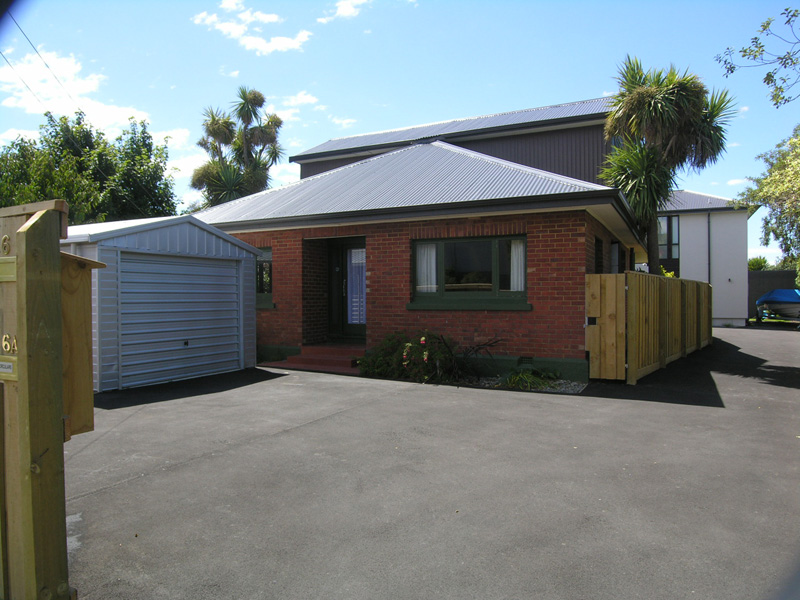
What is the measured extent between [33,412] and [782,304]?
3152 cm

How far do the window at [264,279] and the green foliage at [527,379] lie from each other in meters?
5.89

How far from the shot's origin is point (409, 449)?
5.54 m

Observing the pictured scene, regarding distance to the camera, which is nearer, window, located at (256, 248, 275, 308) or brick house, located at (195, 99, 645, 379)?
brick house, located at (195, 99, 645, 379)

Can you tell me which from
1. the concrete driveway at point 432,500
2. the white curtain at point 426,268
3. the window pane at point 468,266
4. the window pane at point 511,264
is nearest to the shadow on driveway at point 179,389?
the concrete driveway at point 432,500

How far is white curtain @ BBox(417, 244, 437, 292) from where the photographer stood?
11.0 metres

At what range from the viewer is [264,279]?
42.4 ft

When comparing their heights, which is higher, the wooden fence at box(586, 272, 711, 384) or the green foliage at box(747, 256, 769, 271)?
the green foliage at box(747, 256, 769, 271)

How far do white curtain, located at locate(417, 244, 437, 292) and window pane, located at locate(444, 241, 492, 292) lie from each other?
0.27 m

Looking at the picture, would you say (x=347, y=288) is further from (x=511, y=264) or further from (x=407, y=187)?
(x=511, y=264)

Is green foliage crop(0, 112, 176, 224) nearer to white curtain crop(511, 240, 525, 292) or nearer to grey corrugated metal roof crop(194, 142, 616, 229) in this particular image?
grey corrugated metal roof crop(194, 142, 616, 229)

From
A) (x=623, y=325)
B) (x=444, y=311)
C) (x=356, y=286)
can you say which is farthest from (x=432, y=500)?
(x=356, y=286)

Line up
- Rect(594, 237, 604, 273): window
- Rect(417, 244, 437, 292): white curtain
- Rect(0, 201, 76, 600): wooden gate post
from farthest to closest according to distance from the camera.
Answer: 1. Rect(594, 237, 604, 273): window
2. Rect(417, 244, 437, 292): white curtain
3. Rect(0, 201, 76, 600): wooden gate post

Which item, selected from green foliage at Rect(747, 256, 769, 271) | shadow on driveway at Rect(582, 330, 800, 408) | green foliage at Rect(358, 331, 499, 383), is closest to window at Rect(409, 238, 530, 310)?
green foliage at Rect(358, 331, 499, 383)

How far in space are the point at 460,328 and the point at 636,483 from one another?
605cm
